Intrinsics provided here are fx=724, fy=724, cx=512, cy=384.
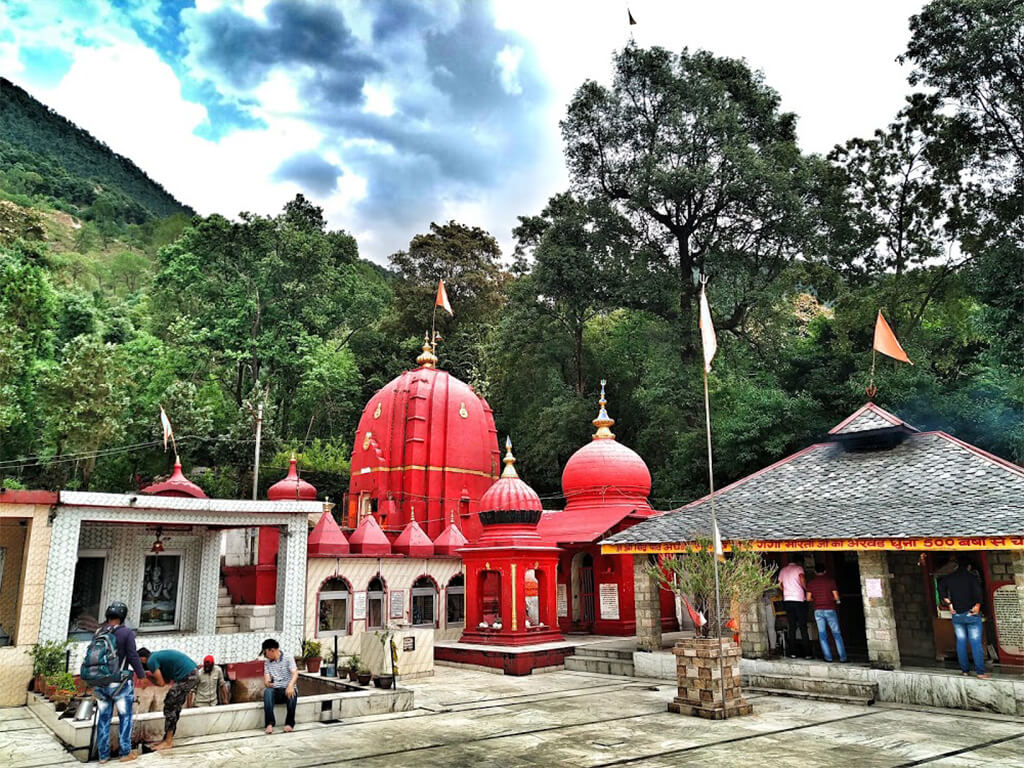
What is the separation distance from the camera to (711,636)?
10.8 meters

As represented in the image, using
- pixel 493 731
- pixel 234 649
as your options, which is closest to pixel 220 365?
pixel 234 649

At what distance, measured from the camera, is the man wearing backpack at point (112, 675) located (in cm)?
786

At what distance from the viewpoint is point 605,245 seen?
32094 millimetres

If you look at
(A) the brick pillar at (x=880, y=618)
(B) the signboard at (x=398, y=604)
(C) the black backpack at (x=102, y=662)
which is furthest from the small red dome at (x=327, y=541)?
(A) the brick pillar at (x=880, y=618)

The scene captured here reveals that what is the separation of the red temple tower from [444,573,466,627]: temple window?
191 centimetres

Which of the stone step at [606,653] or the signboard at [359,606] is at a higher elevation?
the signboard at [359,606]

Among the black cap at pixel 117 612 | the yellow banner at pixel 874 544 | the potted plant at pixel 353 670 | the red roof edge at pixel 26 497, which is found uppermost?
the red roof edge at pixel 26 497

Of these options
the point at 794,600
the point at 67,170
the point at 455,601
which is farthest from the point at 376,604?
the point at 67,170

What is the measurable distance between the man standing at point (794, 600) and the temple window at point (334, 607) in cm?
1072

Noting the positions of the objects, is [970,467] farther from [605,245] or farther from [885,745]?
[605,245]

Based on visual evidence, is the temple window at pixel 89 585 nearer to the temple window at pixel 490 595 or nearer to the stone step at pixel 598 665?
the temple window at pixel 490 595

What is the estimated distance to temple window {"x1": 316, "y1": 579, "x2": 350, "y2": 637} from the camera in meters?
18.4

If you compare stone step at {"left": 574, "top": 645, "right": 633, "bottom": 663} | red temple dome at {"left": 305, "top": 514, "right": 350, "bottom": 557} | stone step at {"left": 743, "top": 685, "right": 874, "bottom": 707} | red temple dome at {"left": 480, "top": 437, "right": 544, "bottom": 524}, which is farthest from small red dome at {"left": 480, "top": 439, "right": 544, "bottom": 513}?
stone step at {"left": 743, "top": 685, "right": 874, "bottom": 707}

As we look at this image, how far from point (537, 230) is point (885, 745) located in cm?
3334
